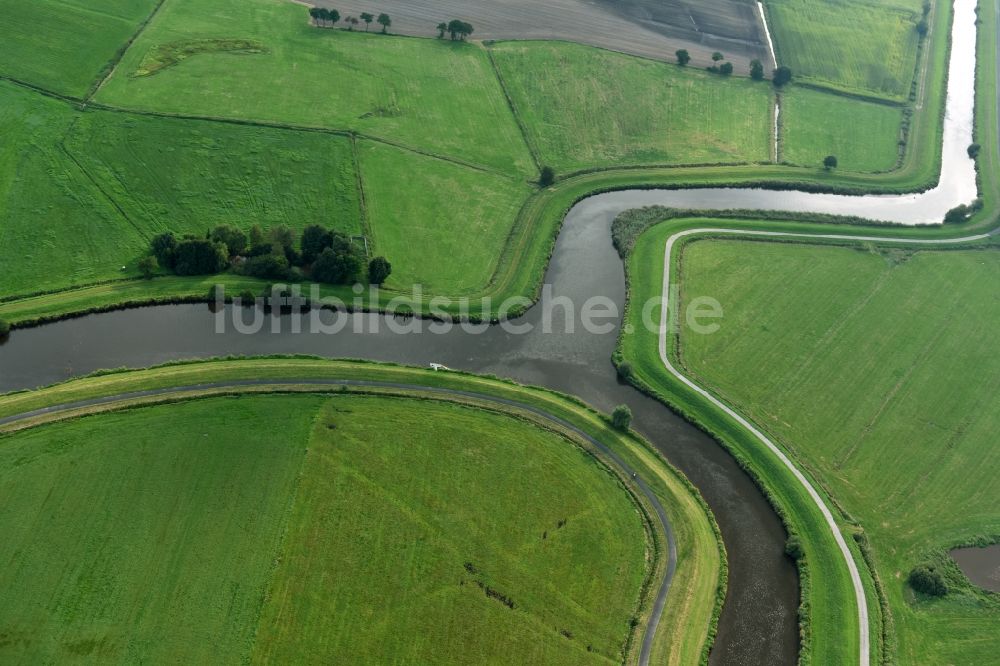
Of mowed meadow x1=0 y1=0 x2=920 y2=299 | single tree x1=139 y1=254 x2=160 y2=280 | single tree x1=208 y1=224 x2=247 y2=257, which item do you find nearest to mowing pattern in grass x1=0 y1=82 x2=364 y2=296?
mowed meadow x1=0 y1=0 x2=920 y2=299

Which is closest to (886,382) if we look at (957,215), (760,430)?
(760,430)

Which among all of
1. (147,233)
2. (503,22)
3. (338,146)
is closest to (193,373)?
(147,233)

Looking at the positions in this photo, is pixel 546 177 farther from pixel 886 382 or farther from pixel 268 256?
pixel 886 382

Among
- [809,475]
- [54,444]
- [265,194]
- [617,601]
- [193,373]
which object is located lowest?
[617,601]

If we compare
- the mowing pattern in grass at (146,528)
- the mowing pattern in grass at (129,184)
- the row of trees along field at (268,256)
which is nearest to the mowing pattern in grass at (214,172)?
the mowing pattern in grass at (129,184)

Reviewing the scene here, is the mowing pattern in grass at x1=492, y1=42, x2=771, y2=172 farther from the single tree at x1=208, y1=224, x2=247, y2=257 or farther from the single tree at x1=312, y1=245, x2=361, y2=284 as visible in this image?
the single tree at x1=208, y1=224, x2=247, y2=257

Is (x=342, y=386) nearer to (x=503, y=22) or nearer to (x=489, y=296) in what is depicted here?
(x=489, y=296)
